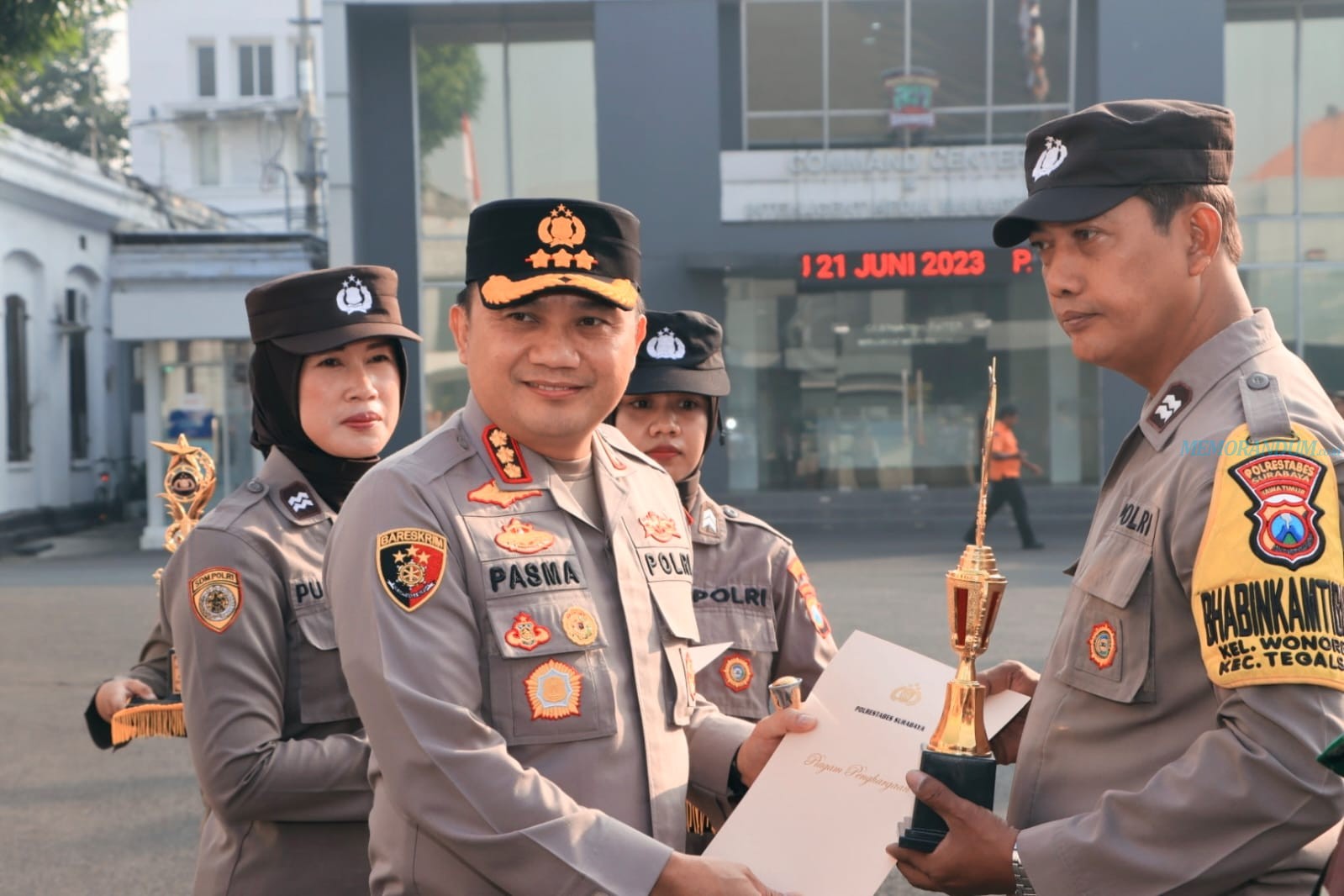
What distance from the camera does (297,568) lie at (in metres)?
2.94

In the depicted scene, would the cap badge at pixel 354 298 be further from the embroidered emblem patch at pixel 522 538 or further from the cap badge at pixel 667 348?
the embroidered emblem patch at pixel 522 538

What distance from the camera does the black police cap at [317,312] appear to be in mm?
3125

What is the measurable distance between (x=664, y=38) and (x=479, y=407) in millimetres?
17642

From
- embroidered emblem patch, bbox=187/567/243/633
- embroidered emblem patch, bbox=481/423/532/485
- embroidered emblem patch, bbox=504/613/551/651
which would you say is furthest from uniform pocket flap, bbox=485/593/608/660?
embroidered emblem patch, bbox=187/567/243/633

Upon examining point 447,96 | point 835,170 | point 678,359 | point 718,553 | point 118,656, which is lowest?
point 118,656

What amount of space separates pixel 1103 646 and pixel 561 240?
108 cm

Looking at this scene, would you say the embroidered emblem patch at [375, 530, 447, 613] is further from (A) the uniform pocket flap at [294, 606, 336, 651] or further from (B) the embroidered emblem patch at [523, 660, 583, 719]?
(A) the uniform pocket flap at [294, 606, 336, 651]

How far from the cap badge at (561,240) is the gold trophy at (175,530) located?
54.5 inches

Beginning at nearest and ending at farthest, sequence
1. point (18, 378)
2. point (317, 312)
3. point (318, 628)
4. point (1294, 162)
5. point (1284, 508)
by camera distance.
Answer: point (1284, 508), point (318, 628), point (317, 312), point (1294, 162), point (18, 378)

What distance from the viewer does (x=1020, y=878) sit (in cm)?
214

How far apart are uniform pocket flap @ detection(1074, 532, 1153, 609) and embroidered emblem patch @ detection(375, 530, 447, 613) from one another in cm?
103

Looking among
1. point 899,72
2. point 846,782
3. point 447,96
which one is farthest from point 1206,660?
point 447,96

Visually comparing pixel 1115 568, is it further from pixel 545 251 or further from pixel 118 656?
pixel 118 656

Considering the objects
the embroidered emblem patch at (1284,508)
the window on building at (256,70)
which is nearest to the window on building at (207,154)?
the window on building at (256,70)
